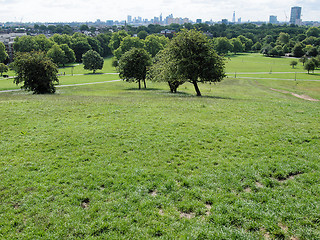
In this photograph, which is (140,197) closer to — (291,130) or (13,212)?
(13,212)

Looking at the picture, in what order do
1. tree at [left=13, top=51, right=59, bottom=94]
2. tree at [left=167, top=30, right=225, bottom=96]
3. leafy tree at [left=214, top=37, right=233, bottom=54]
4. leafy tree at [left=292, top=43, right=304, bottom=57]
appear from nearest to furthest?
tree at [left=167, top=30, right=225, bottom=96]
tree at [left=13, top=51, right=59, bottom=94]
leafy tree at [left=292, top=43, right=304, bottom=57]
leafy tree at [left=214, top=37, right=233, bottom=54]

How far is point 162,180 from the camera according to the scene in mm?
10820

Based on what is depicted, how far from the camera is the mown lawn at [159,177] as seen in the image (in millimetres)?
8148

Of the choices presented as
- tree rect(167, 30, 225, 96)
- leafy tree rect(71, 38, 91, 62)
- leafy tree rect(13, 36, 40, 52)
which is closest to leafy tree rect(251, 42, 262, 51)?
leafy tree rect(71, 38, 91, 62)

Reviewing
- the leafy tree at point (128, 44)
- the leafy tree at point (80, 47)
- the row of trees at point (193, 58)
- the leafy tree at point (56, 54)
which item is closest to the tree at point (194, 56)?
the row of trees at point (193, 58)

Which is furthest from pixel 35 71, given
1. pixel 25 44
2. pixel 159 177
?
pixel 25 44

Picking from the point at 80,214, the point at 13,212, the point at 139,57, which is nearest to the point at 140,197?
the point at 80,214

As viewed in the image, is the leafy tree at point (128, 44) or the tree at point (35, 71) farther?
the leafy tree at point (128, 44)

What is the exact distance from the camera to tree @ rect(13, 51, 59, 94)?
39.0 m

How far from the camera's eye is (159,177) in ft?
36.2

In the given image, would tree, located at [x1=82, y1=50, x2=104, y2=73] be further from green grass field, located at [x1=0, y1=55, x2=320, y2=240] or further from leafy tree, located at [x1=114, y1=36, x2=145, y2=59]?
green grass field, located at [x1=0, y1=55, x2=320, y2=240]

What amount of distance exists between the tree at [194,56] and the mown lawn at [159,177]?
15238 mm

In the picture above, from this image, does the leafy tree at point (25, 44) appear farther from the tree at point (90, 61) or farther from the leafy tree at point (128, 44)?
the leafy tree at point (128, 44)

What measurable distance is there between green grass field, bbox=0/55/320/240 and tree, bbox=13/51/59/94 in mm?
22912
